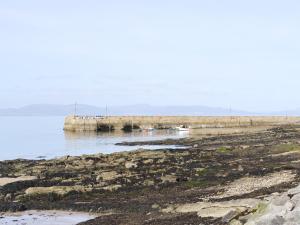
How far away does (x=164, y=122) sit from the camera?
122 meters

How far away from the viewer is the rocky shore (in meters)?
16.9

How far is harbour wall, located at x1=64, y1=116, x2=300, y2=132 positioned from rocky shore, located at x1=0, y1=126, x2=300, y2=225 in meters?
75.1

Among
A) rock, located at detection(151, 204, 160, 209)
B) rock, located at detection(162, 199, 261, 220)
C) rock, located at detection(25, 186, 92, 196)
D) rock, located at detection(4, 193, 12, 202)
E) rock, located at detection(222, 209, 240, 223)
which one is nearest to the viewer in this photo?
rock, located at detection(222, 209, 240, 223)

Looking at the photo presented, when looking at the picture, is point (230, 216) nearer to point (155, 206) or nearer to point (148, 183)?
point (155, 206)

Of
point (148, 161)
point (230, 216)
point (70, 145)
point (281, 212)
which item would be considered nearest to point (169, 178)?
point (148, 161)

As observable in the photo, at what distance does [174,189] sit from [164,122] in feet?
315

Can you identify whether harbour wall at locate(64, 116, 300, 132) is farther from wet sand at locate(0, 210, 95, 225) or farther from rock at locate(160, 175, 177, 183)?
wet sand at locate(0, 210, 95, 225)

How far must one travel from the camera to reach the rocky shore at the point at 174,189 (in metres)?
16.9

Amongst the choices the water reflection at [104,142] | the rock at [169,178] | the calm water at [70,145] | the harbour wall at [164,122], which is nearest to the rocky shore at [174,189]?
the rock at [169,178]

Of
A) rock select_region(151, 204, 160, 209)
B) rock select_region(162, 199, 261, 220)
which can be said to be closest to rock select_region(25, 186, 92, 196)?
rock select_region(151, 204, 160, 209)

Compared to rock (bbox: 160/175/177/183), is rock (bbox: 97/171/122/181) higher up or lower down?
lower down

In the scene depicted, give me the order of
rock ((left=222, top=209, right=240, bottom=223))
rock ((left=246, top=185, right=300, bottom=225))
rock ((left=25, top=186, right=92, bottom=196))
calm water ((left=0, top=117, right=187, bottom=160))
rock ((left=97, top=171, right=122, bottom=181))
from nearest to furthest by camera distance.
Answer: rock ((left=246, top=185, right=300, bottom=225))
rock ((left=222, top=209, right=240, bottom=223))
rock ((left=25, top=186, right=92, bottom=196))
rock ((left=97, top=171, right=122, bottom=181))
calm water ((left=0, top=117, right=187, bottom=160))

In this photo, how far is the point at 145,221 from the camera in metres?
18.5

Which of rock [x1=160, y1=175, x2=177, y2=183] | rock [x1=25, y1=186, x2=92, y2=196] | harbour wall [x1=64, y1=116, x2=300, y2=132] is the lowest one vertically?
rock [x1=25, y1=186, x2=92, y2=196]
